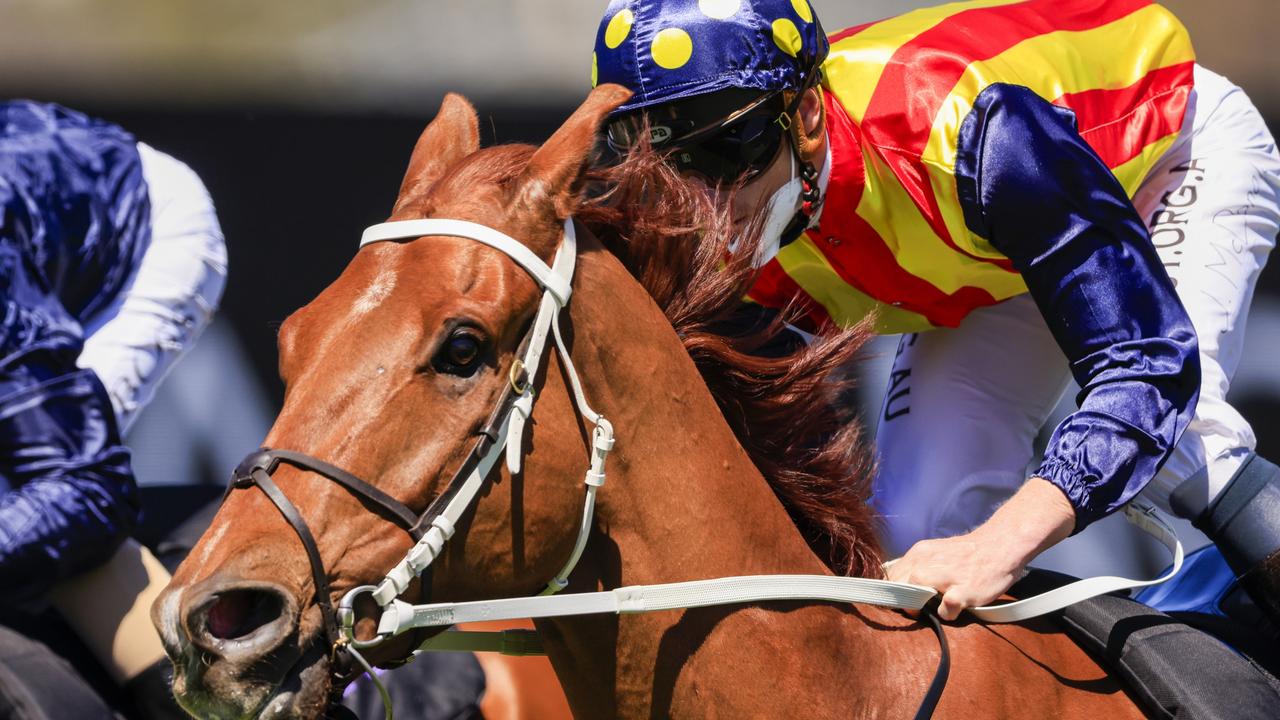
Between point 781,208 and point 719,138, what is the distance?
19cm

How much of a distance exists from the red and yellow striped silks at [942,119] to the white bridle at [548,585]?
0.50 metres

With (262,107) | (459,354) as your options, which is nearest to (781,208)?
(459,354)

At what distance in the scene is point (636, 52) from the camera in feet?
6.06

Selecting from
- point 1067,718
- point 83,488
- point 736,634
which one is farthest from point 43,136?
point 1067,718

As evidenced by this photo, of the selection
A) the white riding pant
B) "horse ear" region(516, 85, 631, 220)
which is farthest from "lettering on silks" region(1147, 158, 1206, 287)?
"horse ear" region(516, 85, 631, 220)

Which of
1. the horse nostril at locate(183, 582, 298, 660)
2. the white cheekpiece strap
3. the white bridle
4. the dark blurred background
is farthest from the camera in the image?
the dark blurred background

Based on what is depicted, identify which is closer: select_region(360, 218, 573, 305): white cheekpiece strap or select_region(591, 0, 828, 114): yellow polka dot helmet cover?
select_region(360, 218, 573, 305): white cheekpiece strap

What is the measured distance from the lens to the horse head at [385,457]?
4.00 feet

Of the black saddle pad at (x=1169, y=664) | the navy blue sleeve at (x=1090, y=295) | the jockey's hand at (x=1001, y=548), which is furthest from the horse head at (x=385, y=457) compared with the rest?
the black saddle pad at (x=1169, y=664)

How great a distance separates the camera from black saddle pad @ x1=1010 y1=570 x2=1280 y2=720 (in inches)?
63.1

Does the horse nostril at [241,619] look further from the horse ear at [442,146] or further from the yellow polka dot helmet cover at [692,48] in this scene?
the yellow polka dot helmet cover at [692,48]

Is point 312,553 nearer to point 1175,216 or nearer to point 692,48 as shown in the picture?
point 692,48

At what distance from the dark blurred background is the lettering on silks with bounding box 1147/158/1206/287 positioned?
136 centimetres

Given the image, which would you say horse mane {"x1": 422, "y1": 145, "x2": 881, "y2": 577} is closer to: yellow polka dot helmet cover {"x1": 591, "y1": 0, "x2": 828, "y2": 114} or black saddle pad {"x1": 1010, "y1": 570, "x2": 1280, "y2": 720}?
yellow polka dot helmet cover {"x1": 591, "y1": 0, "x2": 828, "y2": 114}
